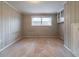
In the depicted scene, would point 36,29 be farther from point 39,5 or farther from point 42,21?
point 39,5

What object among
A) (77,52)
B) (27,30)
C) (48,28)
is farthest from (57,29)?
(77,52)

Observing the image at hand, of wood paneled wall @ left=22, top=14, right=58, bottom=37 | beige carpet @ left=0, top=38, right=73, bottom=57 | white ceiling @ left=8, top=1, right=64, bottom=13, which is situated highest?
white ceiling @ left=8, top=1, right=64, bottom=13

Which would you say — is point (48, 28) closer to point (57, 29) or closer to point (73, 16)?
point (57, 29)

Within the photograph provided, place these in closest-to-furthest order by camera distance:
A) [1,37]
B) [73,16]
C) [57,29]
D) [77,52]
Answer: [77,52] < [73,16] < [1,37] < [57,29]

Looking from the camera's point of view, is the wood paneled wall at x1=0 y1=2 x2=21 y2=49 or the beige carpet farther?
the wood paneled wall at x1=0 y1=2 x2=21 y2=49

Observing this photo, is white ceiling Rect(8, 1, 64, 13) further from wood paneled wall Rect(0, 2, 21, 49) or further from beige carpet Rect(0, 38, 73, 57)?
beige carpet Rect(0, 38, 73, 57)

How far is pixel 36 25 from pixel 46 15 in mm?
1292

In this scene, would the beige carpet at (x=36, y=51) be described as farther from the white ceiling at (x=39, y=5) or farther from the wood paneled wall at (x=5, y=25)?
the white ceiling at (x=39, y=5)

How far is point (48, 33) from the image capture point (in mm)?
8539

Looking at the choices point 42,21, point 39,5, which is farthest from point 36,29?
point 39,5

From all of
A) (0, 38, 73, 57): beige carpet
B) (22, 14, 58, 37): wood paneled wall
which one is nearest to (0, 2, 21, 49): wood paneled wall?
(0, 38, 73, 57): beige carpet

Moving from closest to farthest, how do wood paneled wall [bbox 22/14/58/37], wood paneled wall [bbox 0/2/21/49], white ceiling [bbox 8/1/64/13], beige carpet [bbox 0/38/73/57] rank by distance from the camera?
beige carpet [bbox 0/38/73/57] < wood paneled wall [bbox 0/2/21/49] < white ceiling [bbox 8/1/64/13] < wood paneled wall [bbox 22/14/58/37]

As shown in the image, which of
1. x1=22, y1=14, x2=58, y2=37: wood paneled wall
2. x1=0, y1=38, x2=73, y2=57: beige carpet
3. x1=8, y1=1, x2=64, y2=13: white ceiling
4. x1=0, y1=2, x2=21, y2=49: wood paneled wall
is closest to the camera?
x1=0, y1=38, x2=73, y2=57: beige carpet

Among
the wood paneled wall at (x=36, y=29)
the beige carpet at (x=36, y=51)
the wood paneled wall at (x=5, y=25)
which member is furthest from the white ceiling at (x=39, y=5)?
the wood paneled wall at (x=36, y=29)
